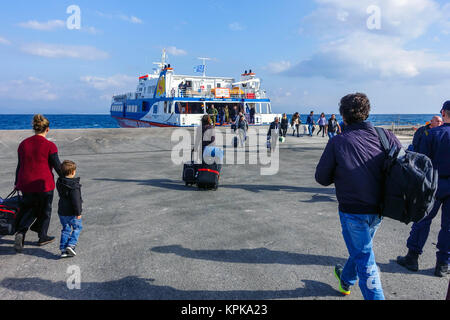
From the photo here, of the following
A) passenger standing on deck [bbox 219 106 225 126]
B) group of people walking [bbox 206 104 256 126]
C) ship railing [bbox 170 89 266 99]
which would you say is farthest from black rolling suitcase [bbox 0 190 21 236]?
passenger standing on deck [bbox 219 106 225 126]

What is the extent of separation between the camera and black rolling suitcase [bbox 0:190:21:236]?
3.95 meters

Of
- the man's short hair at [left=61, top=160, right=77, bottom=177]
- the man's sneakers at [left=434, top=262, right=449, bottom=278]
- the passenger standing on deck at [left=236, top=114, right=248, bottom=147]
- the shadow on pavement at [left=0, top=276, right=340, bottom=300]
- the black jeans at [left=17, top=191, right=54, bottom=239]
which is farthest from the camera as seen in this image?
the passenger standing on deck at [left=236, top=114, right=248, bottom=147]

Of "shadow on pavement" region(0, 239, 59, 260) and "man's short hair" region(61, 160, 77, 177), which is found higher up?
"man's short hair" region(61, 160, 77, 177)

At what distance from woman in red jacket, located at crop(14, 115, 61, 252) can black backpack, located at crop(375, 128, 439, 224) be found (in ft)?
12.7

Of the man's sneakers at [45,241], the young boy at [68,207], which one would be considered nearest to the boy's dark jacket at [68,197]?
the young boy at [68,207]

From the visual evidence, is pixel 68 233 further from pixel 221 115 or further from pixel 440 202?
pixel 221 115

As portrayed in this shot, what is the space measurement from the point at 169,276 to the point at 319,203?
4014mm

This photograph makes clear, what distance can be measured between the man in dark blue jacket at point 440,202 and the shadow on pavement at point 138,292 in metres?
1.30

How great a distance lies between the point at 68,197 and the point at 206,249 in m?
1.94

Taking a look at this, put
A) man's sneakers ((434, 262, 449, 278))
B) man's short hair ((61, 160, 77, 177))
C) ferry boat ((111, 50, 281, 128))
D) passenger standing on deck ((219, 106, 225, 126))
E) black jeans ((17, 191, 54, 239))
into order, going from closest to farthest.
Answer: man's sneakers ((434, 262, 449, 278)) → man's short hair ((61, 160, 77, 177)) → black jeans ((17, 191, 54, 239)) → ferry boat ((111, 50, 281, 128)) → passenger standing on deck ((219, 106, 225, 126))

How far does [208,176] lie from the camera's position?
729cm

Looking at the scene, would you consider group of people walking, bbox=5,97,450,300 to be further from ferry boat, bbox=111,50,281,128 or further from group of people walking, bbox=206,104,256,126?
group of people walking, bbox=206,104,256,126

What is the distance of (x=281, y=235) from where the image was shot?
4.69 meters

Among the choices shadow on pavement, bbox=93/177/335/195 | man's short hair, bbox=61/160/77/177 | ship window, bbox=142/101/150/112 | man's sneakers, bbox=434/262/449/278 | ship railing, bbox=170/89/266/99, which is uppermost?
ship railing, bbox=170/89/266/99
